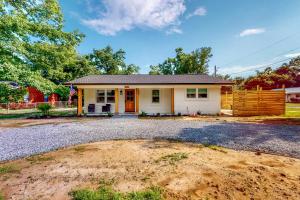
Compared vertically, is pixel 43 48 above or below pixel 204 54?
below

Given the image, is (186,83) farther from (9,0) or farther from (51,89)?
(9,0)

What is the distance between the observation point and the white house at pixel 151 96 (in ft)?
54.2

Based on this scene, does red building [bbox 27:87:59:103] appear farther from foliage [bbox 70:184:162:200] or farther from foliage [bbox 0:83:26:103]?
foliage [bbox 70:184:162:200]

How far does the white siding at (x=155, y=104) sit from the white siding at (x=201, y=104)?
3.36 feet

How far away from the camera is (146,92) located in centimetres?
1752

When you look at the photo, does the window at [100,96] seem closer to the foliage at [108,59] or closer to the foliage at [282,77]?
the foliage at [108,59]

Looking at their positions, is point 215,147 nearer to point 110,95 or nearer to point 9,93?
point 9,93

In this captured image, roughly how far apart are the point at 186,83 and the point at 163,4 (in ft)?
21.0

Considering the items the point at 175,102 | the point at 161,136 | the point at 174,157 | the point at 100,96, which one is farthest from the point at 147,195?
the point at 100,96

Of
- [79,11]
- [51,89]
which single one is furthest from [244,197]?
[79,11]

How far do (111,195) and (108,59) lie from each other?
3770cm

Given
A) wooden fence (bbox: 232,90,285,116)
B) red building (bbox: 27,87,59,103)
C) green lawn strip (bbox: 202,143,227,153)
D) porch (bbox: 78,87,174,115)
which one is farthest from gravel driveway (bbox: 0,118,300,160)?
red building (bbox: 27,87,59,103)

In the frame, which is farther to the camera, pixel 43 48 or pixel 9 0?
pixel 43 48

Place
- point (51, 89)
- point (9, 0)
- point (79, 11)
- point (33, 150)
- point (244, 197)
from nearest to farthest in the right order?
1. point (244, 197)
2. point (33, 150)
3. point (9, 0)
4. point (51, 89)
5. point (79, 11)
